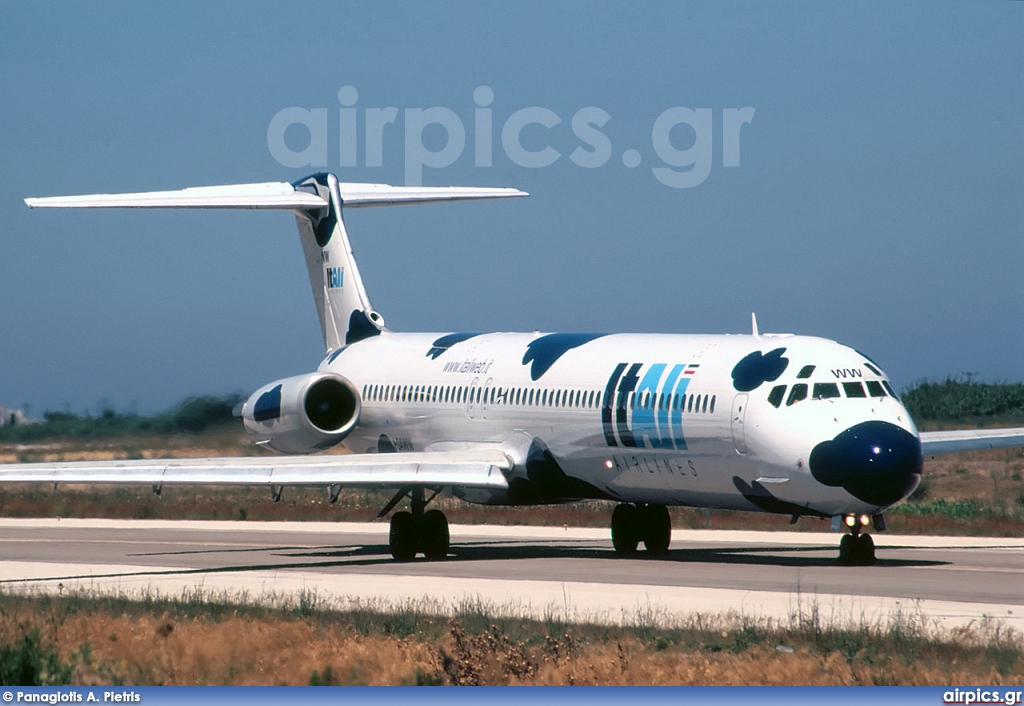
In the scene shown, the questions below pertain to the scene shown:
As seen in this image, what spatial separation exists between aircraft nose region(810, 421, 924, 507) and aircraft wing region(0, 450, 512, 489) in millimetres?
6628

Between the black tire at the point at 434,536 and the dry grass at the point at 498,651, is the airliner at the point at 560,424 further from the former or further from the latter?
the dry grass at the point at 498,651

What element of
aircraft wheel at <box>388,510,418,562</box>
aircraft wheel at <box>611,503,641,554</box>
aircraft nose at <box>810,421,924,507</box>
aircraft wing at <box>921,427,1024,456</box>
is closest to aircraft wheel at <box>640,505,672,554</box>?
aircraft wheel at <box>611,503,641,554</box>

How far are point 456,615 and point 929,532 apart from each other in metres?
18.9

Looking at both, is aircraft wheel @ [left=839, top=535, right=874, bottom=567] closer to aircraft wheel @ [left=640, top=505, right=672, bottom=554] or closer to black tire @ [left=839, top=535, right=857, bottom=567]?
black tire @ [left=839, top=535, right=857, bottom=567]

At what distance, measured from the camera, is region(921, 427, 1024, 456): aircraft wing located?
28.5m

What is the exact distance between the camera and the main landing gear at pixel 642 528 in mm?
30031

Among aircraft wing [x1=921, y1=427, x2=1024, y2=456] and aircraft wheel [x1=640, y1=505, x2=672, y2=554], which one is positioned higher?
aircraft wing [x1=921, y1=427, x2=1024, y2=456]

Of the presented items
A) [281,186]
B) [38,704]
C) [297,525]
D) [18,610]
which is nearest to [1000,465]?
[297,525]

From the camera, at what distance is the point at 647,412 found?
88.5 feet

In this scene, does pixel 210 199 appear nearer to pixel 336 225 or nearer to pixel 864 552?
pixel 336 225

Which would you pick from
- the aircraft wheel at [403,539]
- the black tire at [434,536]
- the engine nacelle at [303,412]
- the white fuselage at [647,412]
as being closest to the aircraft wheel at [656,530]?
the white fuselage at [647,412]

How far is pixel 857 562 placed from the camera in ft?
85.4

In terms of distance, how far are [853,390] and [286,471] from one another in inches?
351

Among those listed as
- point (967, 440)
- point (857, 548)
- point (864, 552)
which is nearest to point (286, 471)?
point (857, 548)
